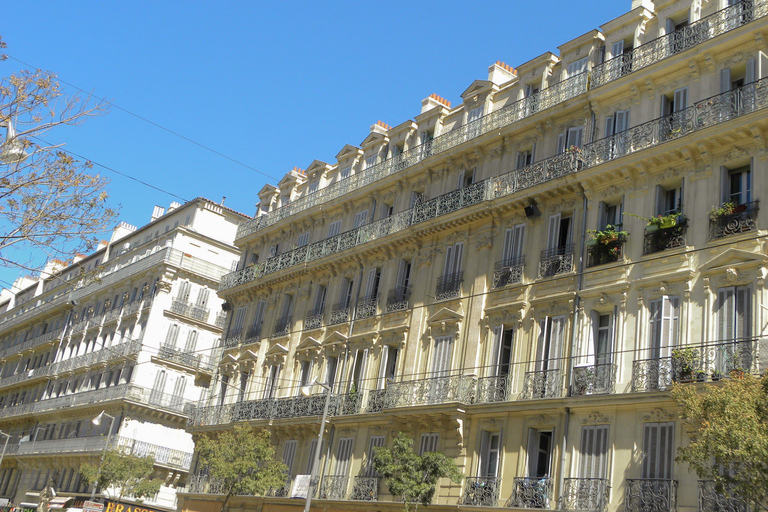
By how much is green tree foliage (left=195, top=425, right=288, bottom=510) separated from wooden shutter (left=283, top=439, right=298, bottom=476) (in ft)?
2.72

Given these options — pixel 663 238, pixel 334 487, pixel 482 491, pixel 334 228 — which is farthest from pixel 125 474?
pixel 663 238

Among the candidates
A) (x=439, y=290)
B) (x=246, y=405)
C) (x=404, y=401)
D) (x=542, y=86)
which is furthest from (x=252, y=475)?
(x=542, y=86)

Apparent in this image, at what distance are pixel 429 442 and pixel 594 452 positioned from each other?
6.48 metres

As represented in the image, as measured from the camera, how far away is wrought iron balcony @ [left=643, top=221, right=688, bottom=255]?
20703mm

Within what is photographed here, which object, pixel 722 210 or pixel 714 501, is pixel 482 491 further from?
pixel 722 210

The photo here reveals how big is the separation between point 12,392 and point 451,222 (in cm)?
5120

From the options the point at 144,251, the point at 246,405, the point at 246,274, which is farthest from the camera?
the point at 144,251

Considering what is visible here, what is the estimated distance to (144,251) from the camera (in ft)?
174

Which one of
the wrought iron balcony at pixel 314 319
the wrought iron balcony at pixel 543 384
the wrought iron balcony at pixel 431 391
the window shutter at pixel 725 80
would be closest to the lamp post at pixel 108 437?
the wrought iron balcony at pixel 314 319

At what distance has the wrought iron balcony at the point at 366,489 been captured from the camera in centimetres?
2630

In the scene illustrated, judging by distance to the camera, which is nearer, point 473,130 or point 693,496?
point 693,496

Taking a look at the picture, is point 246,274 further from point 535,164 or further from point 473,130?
point 535,164

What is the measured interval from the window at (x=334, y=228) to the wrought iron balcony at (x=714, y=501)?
20874mm

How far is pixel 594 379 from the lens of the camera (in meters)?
21.0
